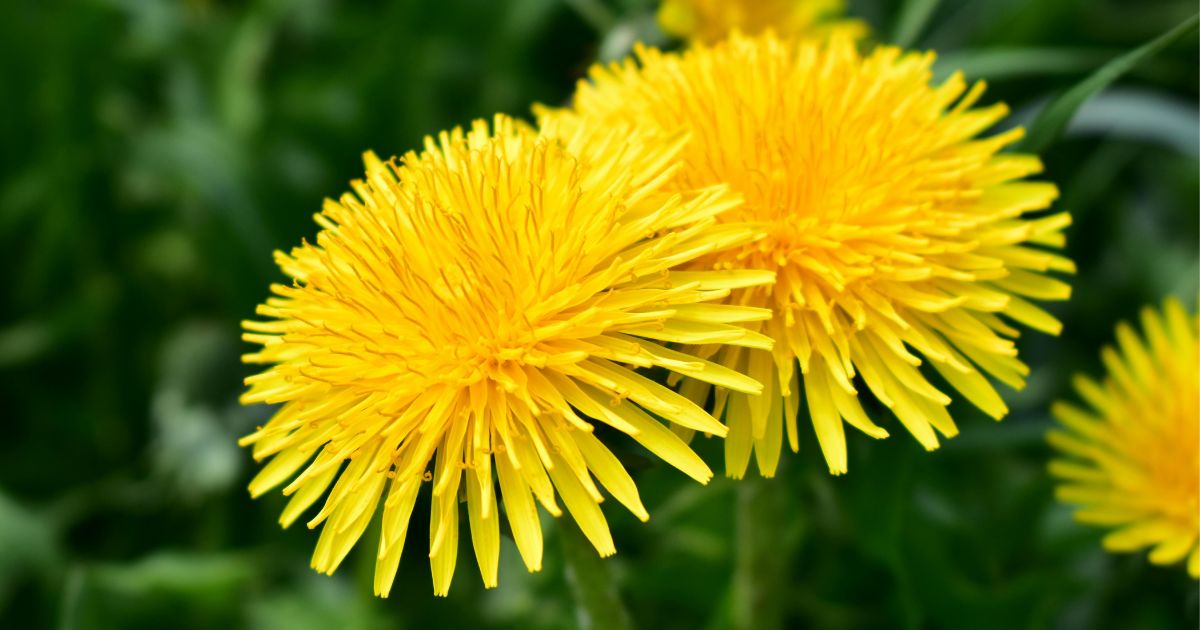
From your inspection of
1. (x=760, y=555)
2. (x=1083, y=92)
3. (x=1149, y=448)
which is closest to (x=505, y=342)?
(x=760, y=555)

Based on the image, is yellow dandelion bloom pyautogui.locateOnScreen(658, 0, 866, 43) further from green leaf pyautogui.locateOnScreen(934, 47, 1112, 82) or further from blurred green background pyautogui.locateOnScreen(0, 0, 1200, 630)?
green leaf pyautogui.locateOnScreen(934, 47, 1112, 82)

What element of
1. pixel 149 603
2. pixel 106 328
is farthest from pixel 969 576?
pixel 106 328

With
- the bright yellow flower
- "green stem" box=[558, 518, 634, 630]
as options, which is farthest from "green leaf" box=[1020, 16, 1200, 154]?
"green stem" box=[558, 518, 634, 630]

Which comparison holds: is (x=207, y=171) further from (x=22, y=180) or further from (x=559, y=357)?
(x=559, y=357)

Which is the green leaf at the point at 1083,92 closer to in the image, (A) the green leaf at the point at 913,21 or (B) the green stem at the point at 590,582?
(A) the green leaf at the point at 913,21

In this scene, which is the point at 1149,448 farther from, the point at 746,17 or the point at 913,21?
the point at 746,17

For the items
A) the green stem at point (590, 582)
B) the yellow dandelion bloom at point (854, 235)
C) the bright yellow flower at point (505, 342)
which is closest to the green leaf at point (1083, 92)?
the yellow dandelion bloom at point (854, 235)
